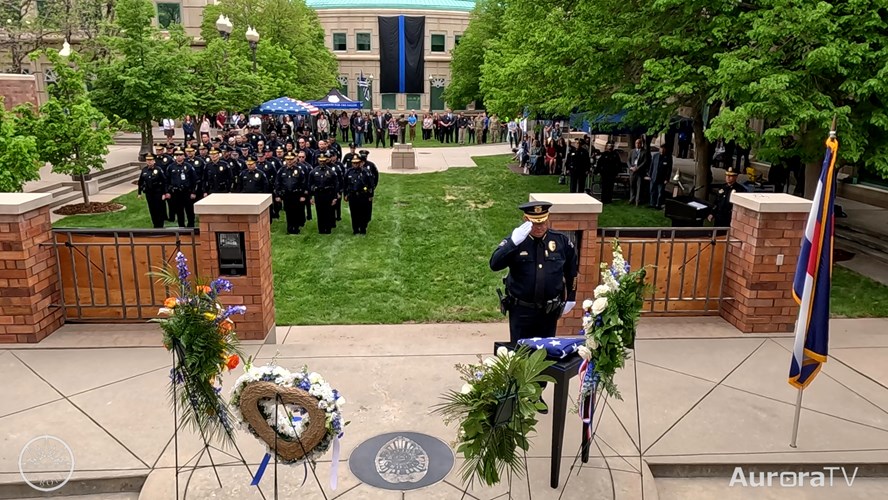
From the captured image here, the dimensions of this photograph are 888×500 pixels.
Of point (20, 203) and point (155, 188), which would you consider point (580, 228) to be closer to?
point (20, 203)

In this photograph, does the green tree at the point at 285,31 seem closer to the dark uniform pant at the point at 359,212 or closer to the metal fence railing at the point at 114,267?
the dark uniform pant at the point at 359,212

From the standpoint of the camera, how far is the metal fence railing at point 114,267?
7734 mm

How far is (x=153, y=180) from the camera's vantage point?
525 inches

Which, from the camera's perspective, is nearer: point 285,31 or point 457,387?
point 457,387

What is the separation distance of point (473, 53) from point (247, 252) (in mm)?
33687

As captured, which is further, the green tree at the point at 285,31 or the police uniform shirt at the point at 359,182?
the green tree at the point at 285,31

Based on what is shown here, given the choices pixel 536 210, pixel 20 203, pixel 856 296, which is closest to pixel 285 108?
pixel 20 203

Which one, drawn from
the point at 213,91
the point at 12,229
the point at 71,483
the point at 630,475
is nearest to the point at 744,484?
the point at 630,475

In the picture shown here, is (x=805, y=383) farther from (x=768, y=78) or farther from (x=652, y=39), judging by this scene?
(x=652, y=39)

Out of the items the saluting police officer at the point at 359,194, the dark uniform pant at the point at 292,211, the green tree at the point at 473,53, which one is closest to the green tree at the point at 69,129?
the dark uniform pant at the point at 292,211

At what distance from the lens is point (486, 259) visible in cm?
1170

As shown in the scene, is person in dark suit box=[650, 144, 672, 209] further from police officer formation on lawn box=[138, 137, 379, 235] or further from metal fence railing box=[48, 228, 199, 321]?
metal fence railing box=[48, 228, 199, 321]

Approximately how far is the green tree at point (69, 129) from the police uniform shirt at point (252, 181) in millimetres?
3899

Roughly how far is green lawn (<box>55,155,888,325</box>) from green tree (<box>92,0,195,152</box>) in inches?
106
